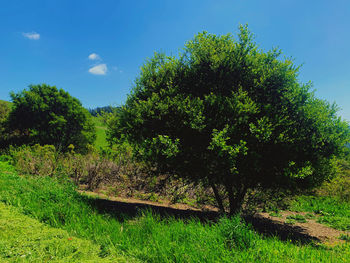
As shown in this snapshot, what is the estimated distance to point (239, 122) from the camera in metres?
6.82

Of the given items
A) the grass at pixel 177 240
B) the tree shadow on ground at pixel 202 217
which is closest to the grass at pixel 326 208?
the tree shadow on ground at pixel 202 217

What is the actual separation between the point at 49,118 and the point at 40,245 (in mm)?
37072

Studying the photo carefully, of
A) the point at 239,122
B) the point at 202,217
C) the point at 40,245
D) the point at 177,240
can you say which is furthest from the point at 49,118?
the point at 177,240

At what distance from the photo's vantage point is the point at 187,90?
8.34 meters

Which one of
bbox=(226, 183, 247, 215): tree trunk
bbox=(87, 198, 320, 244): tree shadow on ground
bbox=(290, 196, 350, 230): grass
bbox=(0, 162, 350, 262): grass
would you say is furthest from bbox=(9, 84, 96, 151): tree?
bbox=(290, 196, 350, 230): grass

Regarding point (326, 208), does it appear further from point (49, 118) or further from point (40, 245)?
point (49, 118)

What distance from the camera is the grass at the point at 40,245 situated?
405cm

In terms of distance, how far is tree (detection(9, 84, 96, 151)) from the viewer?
34.9m

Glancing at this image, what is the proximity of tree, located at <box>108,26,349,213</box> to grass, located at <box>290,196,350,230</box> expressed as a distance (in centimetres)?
575

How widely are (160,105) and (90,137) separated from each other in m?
35.5

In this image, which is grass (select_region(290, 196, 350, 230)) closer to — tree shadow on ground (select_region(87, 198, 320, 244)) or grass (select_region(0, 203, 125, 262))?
tree shadow on ground (select_region(87, 198, 320, 244))

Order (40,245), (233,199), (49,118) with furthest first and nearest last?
(49,118), (233,199), (40,245)

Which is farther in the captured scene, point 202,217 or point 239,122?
point 202,217

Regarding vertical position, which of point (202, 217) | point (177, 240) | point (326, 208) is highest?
point (177, 240)
